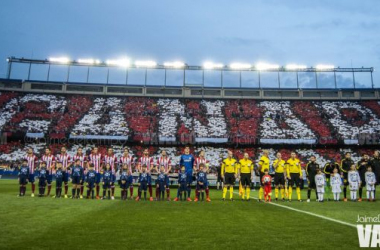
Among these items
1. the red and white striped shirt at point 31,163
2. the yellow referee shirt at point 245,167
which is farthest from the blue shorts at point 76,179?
the yellow referee shirt at point 245,167

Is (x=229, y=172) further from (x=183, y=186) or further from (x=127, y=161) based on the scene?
(x=127, y=161)

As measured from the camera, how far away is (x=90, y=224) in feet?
24.5

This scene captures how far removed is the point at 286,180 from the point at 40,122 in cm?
3941

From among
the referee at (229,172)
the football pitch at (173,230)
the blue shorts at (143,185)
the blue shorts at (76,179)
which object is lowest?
the football pitch at (173,230)

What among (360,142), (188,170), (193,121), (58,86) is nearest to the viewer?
(188,170)

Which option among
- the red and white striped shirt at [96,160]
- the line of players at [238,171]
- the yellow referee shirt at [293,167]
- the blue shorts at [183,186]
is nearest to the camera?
the blue shorts at [183,186]

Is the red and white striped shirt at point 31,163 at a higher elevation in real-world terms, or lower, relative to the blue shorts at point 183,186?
higher

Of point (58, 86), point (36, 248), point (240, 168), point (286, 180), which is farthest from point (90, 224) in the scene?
point (58, 86)

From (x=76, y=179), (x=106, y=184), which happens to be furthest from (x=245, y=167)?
(x=76, y=179)

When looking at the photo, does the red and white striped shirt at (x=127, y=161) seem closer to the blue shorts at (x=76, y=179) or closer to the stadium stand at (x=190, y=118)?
the blue shorts at (x=76, y=179)

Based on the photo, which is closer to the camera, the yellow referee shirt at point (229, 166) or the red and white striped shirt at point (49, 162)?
the yellow referee shirt at point (229, 166)

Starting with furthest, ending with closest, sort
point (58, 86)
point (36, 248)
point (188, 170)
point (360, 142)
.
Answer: point (58, 86), point (360, 142), point (188, 170), point (36, 248)

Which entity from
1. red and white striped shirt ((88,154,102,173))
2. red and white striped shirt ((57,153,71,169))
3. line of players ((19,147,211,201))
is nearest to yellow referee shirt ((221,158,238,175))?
line of players ((19,147,211,201))

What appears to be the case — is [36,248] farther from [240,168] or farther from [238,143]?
[238,143]
